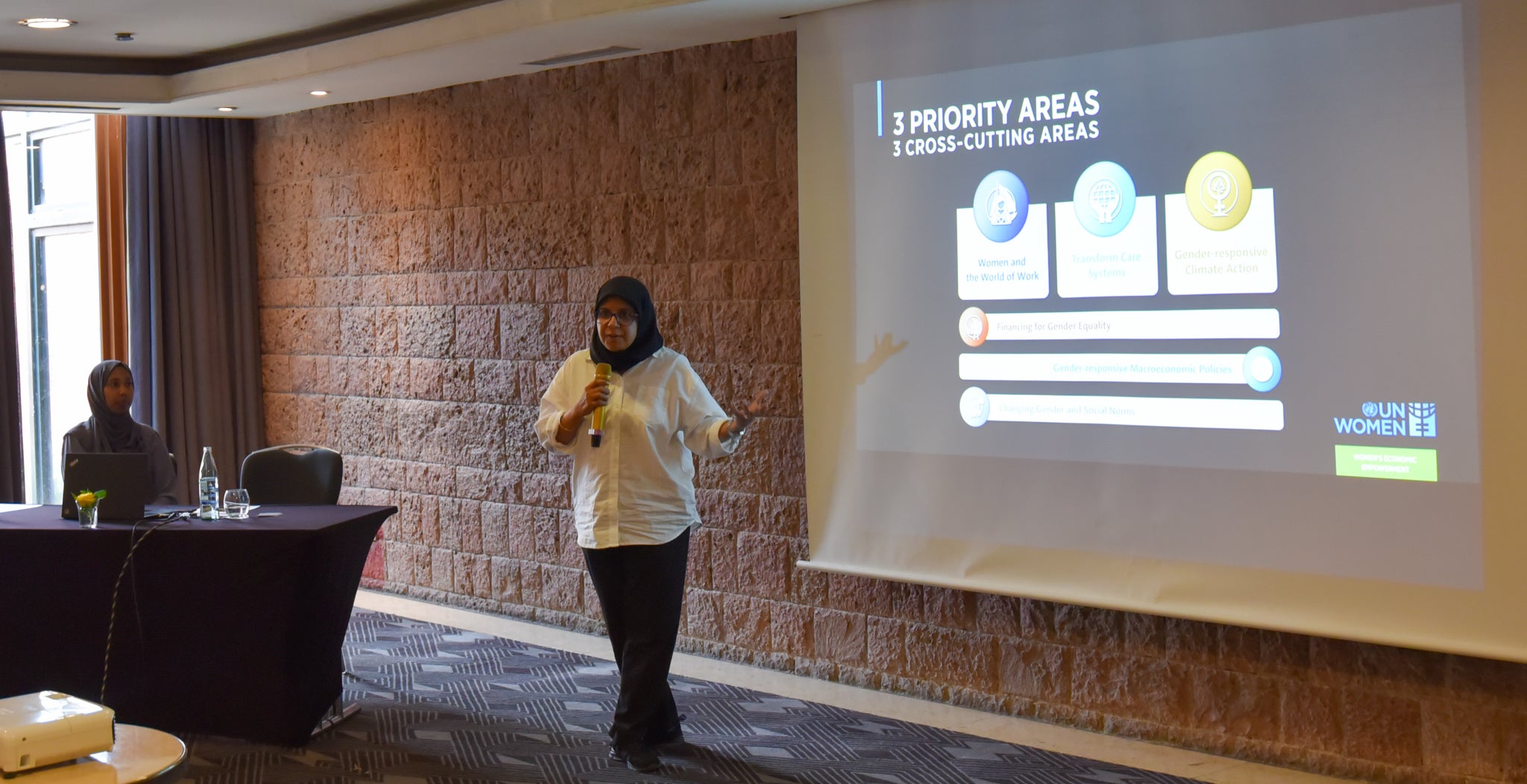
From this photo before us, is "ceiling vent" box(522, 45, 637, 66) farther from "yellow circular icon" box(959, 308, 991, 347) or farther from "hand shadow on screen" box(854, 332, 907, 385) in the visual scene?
"yellow circular icon" box(959, 308, 991, 347)

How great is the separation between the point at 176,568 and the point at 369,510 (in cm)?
66

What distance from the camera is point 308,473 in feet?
16.8

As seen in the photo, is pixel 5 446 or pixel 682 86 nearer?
pixel 682 86

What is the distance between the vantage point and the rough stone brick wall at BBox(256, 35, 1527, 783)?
3.95 meters

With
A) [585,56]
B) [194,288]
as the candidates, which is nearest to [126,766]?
[585,56]

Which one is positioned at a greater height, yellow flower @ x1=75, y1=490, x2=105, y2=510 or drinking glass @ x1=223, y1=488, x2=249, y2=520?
yellow flower @ x1=75, y1=490, x2=105, y2=510

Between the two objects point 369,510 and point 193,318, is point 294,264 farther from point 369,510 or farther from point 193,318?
point 369,510

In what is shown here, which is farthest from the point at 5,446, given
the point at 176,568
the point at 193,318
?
the point at 176,568

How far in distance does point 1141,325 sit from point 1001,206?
65 cm

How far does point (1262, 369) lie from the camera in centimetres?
376

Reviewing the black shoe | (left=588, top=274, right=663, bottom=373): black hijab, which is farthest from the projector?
(left=588, top=274, right=663, bottom=373): black hijab

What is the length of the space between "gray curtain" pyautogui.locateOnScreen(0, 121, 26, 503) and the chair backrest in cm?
234

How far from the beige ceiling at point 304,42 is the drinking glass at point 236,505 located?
2084 mm

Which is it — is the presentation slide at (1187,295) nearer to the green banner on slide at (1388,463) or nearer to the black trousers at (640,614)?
the green banner on slide at (1388,463)
